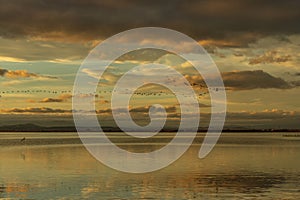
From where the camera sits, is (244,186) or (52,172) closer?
(244,186)

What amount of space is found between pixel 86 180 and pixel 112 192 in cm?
827

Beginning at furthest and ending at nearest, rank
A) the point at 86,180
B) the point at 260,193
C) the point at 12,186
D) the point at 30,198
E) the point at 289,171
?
the point at 289,171, the point at 86,180, the point at 12,186, the point at 260,193, the point at 30,198

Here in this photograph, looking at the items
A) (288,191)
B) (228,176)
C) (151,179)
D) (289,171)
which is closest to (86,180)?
(151,179)

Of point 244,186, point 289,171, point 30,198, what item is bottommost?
point 30,198

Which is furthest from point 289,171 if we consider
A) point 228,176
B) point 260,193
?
point 260,193

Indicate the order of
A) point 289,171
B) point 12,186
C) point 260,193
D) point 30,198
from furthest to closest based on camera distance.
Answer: point 289,171
point 12,186
point 260,193
point 30,198

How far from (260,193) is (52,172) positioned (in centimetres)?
2478

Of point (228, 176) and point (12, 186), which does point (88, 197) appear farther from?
point (228, 176)

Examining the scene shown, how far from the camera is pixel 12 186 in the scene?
1759 inches

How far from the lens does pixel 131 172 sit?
56.4 m

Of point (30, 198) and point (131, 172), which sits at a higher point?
point (131, 172)

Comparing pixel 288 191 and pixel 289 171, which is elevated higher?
pixel 289 171

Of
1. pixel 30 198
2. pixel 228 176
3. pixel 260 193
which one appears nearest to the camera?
pixel 30 198

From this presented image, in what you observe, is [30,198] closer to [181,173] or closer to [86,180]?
[86,180]
